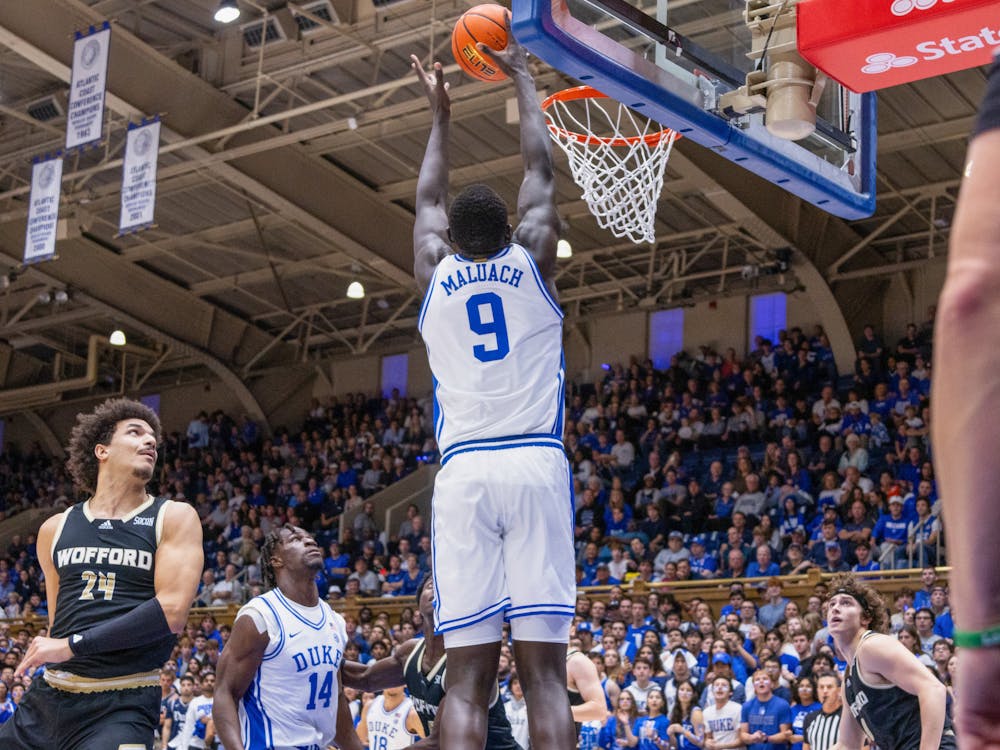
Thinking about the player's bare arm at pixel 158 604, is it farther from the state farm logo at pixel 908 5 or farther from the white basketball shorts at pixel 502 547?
the state farm logo at pixel 908 5

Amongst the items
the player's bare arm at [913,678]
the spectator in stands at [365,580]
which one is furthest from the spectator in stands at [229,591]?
the player's bare arm at [913,678]

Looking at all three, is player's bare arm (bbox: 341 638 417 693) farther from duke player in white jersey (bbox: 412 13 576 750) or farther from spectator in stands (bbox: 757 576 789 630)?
spectator in stands (bbox: 757 576 789 630)

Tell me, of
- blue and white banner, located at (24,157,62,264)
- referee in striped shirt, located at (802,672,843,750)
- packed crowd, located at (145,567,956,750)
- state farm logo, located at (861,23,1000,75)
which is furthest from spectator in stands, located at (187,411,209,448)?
state farm logo, located at (861,23,1000,75)

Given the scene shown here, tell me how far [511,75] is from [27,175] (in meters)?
18.7

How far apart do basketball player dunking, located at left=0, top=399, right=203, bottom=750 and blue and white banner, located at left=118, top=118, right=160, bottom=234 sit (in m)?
11.0

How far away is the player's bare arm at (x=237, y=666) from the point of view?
→ 5.57 m

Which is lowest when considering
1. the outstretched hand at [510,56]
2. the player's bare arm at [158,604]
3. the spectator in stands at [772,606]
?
the player's bare arm at [158,604]

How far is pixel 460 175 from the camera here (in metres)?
20.2

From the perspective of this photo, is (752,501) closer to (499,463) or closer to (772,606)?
(772,606)

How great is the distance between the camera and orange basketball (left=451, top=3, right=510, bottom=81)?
4.99 m

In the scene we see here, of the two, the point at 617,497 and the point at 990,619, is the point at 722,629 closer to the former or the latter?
the point at 617,497

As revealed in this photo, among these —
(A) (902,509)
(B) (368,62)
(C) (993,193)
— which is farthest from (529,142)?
(B) (368,62)

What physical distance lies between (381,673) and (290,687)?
60cm

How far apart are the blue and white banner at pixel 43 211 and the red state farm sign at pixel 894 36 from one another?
12.4 m
